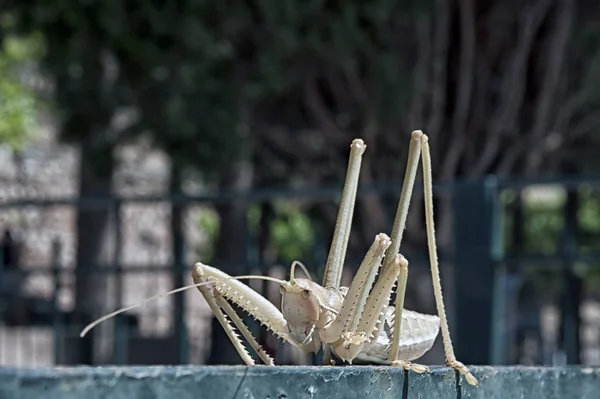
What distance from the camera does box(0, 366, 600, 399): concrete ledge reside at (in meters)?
0.98

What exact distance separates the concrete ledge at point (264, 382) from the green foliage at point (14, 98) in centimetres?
534

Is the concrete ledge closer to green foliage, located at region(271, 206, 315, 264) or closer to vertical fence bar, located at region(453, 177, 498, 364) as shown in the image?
vertical fence bar, located at region(453, 177, 498, 364)

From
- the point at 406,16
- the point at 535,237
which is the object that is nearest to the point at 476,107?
the point at 406,16

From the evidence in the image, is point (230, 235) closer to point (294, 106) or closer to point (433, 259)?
point (294, 106)

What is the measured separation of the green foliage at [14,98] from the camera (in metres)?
6.85

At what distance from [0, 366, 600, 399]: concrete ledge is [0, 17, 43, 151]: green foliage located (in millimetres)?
5336

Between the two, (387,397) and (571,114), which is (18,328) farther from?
(387,397)

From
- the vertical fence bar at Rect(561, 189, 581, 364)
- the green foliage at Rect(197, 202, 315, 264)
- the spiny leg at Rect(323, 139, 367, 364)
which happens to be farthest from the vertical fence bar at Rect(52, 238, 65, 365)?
the spiny leg at Rect(323, 139, 367, 364)

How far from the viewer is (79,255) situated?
8.52 m

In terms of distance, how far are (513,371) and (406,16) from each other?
5607 mm

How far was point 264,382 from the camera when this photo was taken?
121 centimetres

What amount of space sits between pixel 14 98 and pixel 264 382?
6.49 meters

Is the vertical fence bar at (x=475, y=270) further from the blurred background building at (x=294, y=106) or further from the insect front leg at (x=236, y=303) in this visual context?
the insect front leg at (x=236, y=303)

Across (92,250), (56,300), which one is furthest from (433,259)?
(92,250)
